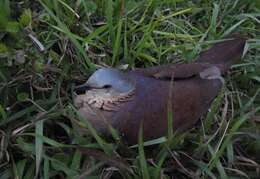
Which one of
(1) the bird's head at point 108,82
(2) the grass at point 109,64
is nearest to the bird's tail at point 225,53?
(2) the grass at point 109,64

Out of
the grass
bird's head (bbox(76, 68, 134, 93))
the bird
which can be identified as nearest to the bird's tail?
the grass

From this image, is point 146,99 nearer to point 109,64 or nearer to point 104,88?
point 104,88

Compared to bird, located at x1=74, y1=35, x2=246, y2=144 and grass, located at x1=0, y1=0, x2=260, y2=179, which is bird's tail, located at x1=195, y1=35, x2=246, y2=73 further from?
bird, located at x1=74, y1=35, x2=246, y2=144

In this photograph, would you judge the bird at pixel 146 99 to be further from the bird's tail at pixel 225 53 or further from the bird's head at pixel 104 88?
the bird's tail at pixel 225 53

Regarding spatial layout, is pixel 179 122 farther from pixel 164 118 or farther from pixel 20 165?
pixel 20 165

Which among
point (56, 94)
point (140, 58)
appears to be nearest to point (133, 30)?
point (140, 58)
